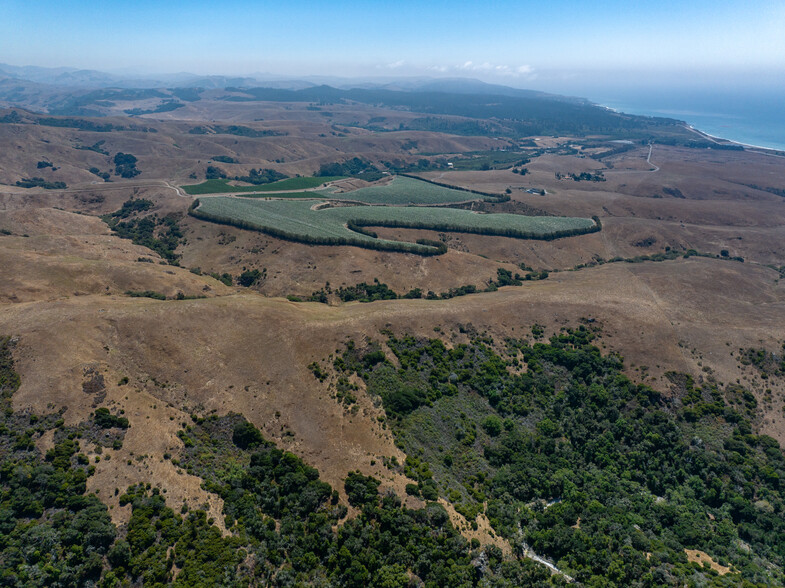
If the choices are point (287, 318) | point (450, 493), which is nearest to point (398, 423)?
point (450, 493)

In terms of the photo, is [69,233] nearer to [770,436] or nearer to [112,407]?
[112,407]

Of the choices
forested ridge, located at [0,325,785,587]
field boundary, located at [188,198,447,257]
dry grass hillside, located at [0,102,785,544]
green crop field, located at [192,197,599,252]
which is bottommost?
forested ridge, located at [0,325,785,587]

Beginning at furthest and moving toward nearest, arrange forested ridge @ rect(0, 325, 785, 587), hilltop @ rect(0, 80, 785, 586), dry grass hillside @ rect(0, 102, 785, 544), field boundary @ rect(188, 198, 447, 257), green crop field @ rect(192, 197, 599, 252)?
green crop field @ rect(192, 197, 599, 252) < field boundary @ rect(188, 198, 447, 257) < dry grass hillside @ rect(0, 102, 785, 544) < hilltop @ rect(0, 80, 785, 586) < forested ridge @ rect(0, 325, 785, 587)

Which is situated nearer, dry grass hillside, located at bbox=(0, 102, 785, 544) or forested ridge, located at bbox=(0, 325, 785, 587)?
forested ridge, located at bbox=(0, 325, 785, 587)

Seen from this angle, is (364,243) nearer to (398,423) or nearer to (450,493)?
(398,423)

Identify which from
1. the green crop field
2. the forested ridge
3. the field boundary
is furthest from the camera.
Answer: the green crop field

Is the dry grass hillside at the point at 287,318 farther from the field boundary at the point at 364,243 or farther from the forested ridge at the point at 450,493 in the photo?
the field boundary at the point at 364,243

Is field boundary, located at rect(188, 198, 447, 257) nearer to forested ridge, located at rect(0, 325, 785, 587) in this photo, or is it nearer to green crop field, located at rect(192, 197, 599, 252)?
green crop field, located at rect(192, 197, 599, 252)

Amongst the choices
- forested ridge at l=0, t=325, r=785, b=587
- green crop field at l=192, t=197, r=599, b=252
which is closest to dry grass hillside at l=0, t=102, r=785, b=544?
forested ridge at l=0, t=325, r=785, b=587

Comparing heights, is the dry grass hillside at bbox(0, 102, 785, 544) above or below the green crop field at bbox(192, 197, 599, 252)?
below
